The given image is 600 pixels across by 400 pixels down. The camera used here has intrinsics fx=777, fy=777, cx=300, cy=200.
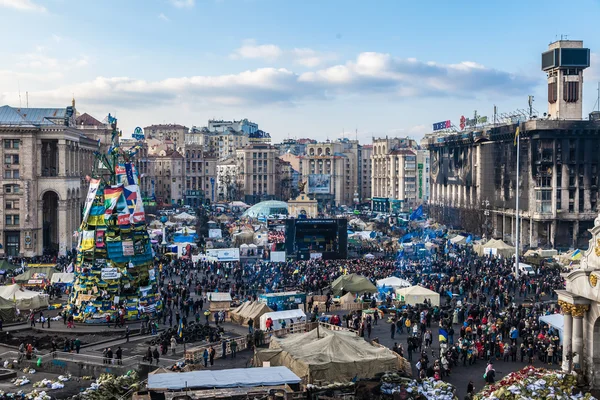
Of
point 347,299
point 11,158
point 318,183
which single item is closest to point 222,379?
point 347,299

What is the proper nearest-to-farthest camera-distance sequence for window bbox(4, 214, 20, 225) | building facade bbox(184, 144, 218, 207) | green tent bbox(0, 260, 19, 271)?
green tent bbox(0, 260, 19, 271), window bbox(4, 214, 20, 225), building facade bbox(184, 144, 218, 207)

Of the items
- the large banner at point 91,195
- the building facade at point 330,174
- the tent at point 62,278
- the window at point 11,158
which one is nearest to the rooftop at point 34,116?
the window at point 11,158

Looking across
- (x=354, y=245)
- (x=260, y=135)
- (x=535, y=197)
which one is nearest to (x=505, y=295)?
(x=354, y=245)

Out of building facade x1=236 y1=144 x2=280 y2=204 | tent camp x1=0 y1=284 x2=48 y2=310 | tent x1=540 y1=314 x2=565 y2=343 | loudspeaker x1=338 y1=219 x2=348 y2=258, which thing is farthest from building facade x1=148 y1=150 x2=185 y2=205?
tent x1=540 y1=314 x2=565 y2=343

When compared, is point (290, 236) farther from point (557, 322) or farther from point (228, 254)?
point (557, 322)

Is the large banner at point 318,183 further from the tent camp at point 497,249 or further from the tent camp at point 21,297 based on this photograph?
the tent camp at point 21,297

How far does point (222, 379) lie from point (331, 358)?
5147mm

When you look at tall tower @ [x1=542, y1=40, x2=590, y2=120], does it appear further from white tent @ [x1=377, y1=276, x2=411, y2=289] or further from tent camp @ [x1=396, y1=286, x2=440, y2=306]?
tent camp @ [x1=396, y1=286, x2=440, y2=306]

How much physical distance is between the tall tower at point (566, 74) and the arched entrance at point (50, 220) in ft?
181

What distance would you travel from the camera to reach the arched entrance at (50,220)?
237ft

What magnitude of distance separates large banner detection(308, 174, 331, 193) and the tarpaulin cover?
13427 cm

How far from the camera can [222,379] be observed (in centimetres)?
2052

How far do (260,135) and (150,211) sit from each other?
59.3 meters

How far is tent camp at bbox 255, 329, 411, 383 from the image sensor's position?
24.3 metres
